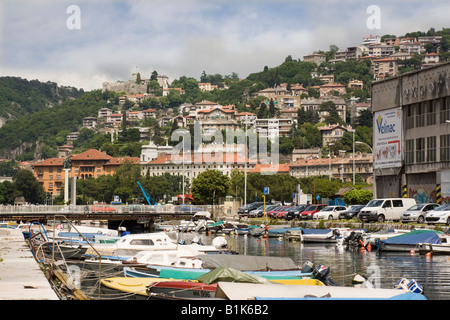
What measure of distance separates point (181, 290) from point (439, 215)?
89.7 feet

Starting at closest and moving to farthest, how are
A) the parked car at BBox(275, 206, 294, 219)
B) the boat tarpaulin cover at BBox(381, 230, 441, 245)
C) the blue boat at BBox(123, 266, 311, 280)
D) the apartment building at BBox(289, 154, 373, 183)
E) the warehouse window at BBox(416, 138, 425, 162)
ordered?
1. the blue boat at BBox(123, 266, 311, 280)
2. the boat tarpaulin cover at BBox(381, 230, 441, 245)
3. the warehouse window at BBox(416, 138, 425, 162)
4. the parked car at BBox(275, 206, 294, 219)
5. the apartment building at BBox(289, 154, 373, 183)

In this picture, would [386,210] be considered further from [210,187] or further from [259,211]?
[210,187]

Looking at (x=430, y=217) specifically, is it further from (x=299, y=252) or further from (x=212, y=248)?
(x=212, y=248)

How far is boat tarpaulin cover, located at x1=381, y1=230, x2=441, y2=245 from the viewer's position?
3859 cm

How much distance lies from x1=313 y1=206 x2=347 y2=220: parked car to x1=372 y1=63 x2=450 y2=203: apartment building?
13.7 ft

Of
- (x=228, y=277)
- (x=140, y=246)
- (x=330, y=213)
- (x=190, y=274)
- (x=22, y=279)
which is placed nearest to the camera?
(x=22, y=279)

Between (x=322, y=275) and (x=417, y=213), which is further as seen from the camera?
(x=417, y=213)

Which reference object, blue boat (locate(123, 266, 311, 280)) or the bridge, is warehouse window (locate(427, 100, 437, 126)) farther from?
blue boat (locate(123, 266, 311, 280))

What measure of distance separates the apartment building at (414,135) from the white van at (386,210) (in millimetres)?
3752

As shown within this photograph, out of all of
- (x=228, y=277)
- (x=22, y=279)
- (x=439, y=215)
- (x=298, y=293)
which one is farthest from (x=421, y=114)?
(x=22, y=279)

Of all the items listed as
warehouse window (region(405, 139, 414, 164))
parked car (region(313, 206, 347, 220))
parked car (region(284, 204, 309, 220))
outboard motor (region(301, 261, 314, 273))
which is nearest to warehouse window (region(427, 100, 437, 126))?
warehouse window (region(405, 139, 414, 164))

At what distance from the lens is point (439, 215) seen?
4341 centimetres

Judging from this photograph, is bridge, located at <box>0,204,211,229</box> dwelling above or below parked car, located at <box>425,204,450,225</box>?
below
